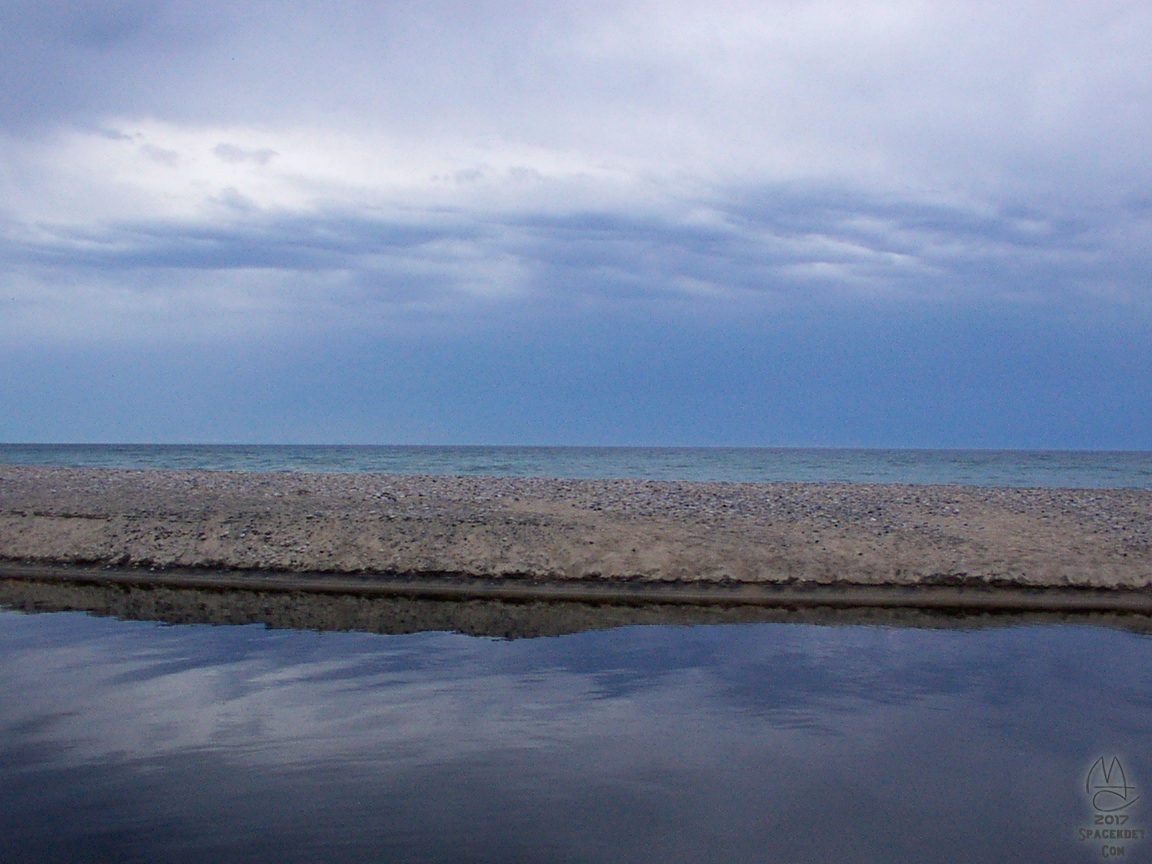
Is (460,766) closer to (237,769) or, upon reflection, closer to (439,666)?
(237,769)

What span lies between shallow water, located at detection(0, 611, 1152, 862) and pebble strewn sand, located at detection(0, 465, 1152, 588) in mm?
4712

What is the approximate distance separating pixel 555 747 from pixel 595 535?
11.3 metres

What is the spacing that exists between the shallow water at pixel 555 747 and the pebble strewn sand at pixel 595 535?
471 cm

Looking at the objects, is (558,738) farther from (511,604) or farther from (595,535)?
(595,535)

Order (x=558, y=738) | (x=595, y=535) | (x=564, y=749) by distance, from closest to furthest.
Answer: (x=564, y=749)
(x=558, y=738)
(x=595, y=535)

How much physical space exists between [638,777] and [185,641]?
319 inches

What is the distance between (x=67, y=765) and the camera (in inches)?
307

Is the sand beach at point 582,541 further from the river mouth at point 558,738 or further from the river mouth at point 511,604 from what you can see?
the river mouth at point 558,738

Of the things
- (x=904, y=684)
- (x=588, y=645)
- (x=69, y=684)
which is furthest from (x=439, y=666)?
(x=904, y=684)

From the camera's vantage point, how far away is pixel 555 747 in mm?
8523

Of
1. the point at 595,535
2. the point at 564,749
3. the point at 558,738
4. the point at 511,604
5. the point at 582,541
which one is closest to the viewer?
the point at 564,749

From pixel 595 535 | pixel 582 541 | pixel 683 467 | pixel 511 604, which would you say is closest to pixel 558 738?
pixel 511 604

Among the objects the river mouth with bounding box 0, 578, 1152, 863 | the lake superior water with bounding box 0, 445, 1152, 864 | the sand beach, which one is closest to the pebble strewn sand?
the sand beach

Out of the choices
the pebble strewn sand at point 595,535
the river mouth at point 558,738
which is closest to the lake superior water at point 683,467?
the pebble strewn sand at point 595,535
